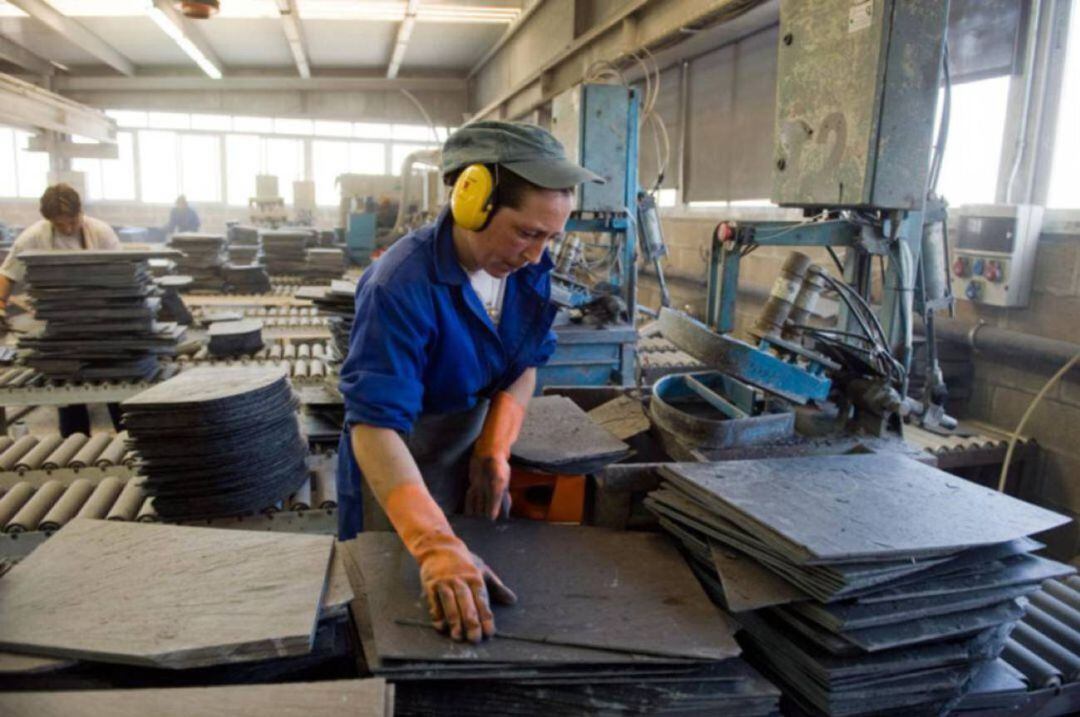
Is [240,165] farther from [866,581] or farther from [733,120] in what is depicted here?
[866,581]

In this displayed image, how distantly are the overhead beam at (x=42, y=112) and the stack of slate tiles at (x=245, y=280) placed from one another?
1.81 meters

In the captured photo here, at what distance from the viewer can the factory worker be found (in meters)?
1.29

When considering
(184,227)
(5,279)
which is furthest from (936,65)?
(184,227)

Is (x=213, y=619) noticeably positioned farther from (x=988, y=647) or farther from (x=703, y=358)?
(x=988, y=647)

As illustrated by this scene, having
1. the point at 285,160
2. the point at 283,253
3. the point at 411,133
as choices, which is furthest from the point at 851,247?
the point at 285,160

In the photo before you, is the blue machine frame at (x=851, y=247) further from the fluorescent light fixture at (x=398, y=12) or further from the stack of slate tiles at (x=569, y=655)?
the fluorescent light fixture at (x=398, y=12)

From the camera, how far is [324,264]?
721 cm

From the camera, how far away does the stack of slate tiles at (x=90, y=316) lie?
329 cm

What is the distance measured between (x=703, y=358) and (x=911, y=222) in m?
1.25

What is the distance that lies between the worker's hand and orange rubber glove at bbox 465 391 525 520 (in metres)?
0.41

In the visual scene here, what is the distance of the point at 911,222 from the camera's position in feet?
8.46

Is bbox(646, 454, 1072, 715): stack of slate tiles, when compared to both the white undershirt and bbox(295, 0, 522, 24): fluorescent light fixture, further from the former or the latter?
bbox(295, 0, 522, 24): fluorescent light fixture

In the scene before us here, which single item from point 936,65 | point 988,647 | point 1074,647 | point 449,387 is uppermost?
point 936,65

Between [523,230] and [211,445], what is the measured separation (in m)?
1.29
